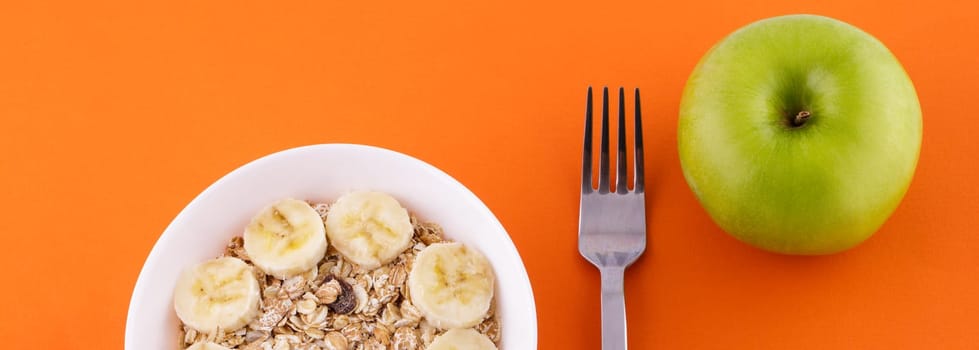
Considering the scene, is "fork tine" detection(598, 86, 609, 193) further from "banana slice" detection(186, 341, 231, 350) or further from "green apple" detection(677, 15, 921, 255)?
"banana slice" detection(186, 341, 231, 350)

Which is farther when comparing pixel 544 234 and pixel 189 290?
pixel 544 234

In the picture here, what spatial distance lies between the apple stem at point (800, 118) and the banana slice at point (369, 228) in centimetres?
39

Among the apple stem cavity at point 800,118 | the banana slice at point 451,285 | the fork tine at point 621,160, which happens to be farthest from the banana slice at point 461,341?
the apple stem cavity at point 800,118

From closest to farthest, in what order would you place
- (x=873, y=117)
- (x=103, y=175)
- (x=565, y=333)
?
(x=873, y=117), (x=565, y=333), (x=103, y=175)

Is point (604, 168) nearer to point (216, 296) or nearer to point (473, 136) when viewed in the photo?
point (473, 136)

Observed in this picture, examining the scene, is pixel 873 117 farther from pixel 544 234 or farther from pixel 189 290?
pixel 189 290

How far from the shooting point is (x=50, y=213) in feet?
4.05

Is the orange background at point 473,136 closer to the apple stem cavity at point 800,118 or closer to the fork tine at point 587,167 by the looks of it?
the fork tine at point 587,167

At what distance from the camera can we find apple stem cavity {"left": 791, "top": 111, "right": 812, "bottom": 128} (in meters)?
1.02

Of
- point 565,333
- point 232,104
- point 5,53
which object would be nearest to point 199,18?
point 232,104

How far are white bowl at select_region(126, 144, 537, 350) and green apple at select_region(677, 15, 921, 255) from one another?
234 millimetres

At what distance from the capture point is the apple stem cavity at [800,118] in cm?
102

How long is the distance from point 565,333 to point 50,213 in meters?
0.61

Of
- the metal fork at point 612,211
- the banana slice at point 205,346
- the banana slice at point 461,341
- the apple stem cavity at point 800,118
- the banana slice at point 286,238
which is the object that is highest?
the apple stem cavity at point 800,118
